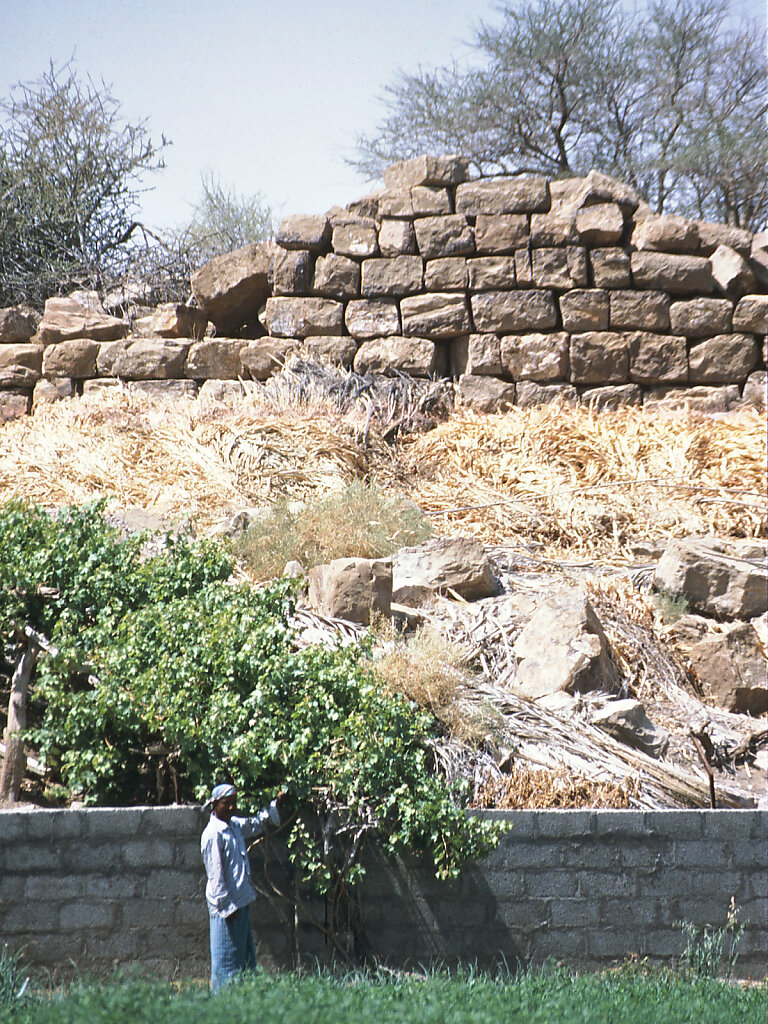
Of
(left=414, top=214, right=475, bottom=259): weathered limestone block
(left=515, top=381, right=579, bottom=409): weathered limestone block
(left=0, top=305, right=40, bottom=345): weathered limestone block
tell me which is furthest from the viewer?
(left=0, top=305, right=40, bottom=345): weathered limestone block

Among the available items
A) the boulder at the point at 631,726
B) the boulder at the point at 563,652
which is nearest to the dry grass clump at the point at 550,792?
the boulder at the point at 631,726

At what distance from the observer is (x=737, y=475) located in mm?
8508

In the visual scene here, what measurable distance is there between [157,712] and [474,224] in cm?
733

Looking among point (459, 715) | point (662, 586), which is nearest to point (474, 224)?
point (662, 586)

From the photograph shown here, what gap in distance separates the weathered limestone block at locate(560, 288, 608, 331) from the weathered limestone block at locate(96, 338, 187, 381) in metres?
4.04

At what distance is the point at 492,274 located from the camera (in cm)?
1033

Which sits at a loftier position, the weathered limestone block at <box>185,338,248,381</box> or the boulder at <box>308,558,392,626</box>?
the weathered limestone block at <box>185,338,248,381</box>

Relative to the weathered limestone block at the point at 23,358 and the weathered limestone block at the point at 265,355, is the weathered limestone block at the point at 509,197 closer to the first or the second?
the weathered limestone block at the point at 265,355

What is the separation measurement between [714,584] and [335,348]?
5214 millimetres

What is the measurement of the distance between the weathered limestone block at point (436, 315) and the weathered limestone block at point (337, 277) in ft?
1.97

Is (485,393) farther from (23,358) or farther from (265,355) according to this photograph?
(23,358)

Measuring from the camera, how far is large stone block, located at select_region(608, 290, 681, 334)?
10.2 metres

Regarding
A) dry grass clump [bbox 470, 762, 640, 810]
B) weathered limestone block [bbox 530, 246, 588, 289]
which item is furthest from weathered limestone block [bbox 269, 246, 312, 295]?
dry grass clump [bbox 470, 762, 640, 810]

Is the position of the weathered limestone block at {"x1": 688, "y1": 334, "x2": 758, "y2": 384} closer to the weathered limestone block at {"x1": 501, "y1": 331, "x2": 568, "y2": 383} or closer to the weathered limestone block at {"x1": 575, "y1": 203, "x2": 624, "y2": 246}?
the weathered limestone block at {"x1": 501, "y1": 331, "x2": 568, "y2": 383}
